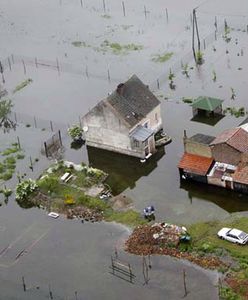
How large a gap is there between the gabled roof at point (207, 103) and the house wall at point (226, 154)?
947cm

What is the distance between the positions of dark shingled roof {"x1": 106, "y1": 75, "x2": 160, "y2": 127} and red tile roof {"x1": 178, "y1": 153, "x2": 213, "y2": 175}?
565 cm

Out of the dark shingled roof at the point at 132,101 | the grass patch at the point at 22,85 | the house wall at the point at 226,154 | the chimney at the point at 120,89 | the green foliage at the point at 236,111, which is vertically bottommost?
the green foliage at the point at 236,111

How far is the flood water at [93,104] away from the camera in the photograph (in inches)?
1705

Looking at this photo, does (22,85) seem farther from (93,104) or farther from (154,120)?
(154,120)

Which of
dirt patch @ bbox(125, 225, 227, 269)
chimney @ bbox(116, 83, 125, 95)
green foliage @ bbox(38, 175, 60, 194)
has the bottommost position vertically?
dirt patch @ bbox(125, 225, 227, 269)

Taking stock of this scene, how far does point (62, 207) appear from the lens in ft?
164

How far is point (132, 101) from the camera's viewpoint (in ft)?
183

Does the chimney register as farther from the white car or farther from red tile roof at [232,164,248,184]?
the white car

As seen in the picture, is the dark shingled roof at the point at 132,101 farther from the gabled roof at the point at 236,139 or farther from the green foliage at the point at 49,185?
the green foliage at the point at 49,185

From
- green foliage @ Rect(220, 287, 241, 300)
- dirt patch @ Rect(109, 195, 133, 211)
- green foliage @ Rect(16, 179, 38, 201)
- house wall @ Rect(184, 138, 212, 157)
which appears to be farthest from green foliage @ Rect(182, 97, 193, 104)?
green foliage @ Rect(220, 287, 241, 300)

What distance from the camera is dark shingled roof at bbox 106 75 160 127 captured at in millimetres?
54000

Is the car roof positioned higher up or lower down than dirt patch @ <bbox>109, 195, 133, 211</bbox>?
higher up

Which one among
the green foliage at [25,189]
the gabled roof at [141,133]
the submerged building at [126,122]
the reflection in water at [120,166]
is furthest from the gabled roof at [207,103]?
the green foliage at [25,189]

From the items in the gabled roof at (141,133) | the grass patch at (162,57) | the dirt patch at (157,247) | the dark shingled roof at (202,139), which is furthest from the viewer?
the grass patch at (162,57)
